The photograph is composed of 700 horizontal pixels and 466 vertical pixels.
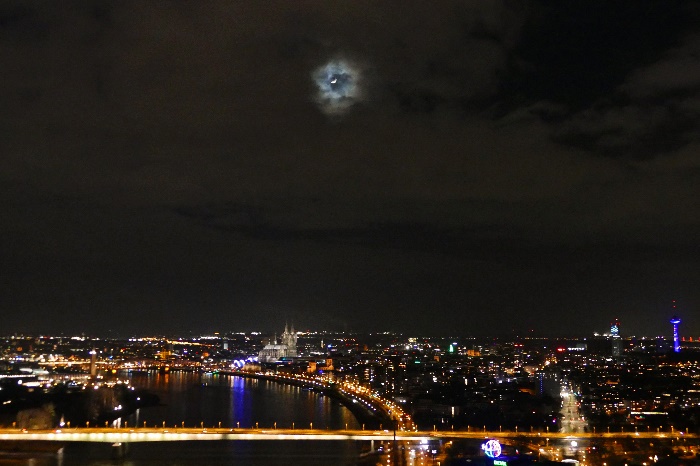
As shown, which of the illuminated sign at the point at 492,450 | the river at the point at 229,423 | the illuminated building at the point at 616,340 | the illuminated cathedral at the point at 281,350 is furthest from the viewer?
the illuminated cathedral at the point at 281,350

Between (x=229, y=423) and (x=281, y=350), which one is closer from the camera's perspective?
(x=229, y=423)

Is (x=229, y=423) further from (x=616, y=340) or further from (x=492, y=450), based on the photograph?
(x=616, y=340)

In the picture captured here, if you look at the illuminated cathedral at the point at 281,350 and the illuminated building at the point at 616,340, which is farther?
the illuminated cathedral at the point at 281,350

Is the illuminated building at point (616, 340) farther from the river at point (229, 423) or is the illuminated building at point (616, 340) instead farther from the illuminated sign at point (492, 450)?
the illuminated sign at point (492, 450)

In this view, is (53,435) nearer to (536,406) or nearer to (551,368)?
(536,406)

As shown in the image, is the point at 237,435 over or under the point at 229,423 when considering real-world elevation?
over

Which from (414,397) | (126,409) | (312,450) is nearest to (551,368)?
(414,397)

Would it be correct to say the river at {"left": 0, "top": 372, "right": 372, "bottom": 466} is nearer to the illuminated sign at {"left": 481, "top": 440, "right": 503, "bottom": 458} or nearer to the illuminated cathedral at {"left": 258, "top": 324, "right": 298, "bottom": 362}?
A: the illuminated sign at {"left": 481, "top": 440, "right": 503, "bottom": 458}

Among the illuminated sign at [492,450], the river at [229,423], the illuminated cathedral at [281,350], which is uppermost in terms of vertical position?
the illuminated cathedral at [281,350]

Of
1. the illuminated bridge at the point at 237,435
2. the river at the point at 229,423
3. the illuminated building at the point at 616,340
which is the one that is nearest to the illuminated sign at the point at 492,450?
the river at the point at 229,423

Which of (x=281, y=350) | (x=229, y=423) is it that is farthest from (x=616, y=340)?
(x=229, y=423)
